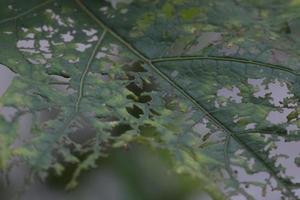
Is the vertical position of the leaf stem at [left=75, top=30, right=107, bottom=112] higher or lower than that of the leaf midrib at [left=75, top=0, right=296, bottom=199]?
lower

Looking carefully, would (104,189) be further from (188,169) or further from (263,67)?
(188,169)

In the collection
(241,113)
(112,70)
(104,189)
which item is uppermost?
(241,113)

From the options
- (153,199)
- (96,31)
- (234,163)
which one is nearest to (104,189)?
(153,199)

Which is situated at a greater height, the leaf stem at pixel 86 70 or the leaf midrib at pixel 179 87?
the leaf midrib at pixel 179 87

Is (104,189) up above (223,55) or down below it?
below

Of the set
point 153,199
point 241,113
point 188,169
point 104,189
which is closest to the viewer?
point 188,169

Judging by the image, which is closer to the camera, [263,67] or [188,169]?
[188,169]

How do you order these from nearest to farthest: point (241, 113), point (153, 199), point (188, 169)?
point (188, 169) → point (241, 113) → point (153, 199)

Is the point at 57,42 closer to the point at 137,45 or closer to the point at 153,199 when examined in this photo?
the point at 137,45
